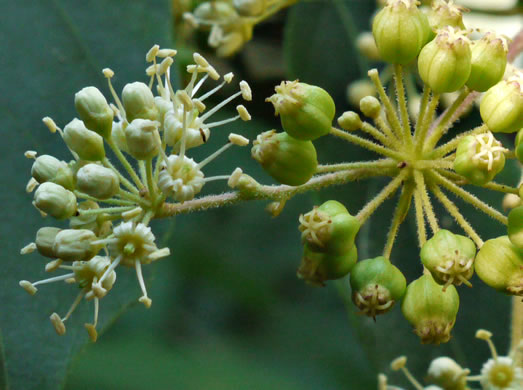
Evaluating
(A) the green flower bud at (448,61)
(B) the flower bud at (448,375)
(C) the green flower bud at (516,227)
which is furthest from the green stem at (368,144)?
(B) the flower bud at (448,375)

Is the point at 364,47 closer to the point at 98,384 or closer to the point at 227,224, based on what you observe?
the point at 227,224

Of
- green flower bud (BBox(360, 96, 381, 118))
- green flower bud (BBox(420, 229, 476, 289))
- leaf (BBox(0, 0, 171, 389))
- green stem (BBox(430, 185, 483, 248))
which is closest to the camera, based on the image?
green flower bud (BBox(420, 229, 476, 289))

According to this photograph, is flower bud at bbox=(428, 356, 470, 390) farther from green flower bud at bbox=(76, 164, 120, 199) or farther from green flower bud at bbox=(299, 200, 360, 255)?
green flower bud at bbox=(76, 164, 120, 199)

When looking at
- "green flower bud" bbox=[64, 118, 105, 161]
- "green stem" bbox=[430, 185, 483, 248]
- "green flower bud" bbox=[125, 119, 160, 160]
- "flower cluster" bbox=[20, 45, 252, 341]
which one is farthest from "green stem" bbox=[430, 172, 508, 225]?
"green flower bud" bbox=[64, 118, 105, 161]

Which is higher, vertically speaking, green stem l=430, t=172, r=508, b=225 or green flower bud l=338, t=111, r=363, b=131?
green flower bud l=338, t=111, r=363, b=131

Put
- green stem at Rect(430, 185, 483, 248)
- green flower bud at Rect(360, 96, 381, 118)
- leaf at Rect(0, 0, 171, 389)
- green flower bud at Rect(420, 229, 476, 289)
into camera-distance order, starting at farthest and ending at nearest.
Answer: leaf at Rect(0, 0, 171, 389), green flower bud at Rect(360, 96, 381, 118), green stem at Rect(430, 185, 483, 248), green flower bud at Rect(420, 229, 476, 289)

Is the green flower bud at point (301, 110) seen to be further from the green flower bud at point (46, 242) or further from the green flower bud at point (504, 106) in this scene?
the green flower bud at point (46, 242)

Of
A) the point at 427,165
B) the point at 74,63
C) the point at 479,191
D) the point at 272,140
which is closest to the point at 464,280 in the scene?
the point at 427,165
